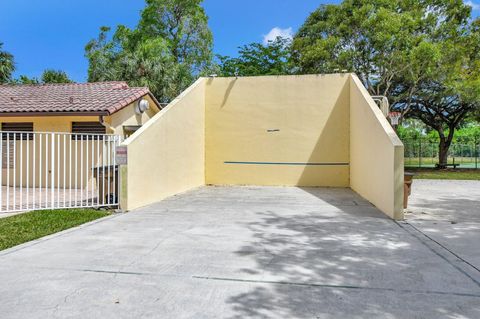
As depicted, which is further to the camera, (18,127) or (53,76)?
(53,76)

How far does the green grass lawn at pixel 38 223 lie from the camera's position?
5.97 meters

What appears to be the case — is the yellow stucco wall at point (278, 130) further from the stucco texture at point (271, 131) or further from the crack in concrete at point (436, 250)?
the crack in concrete at point (436, 250)

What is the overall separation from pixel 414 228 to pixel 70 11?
27295 mm

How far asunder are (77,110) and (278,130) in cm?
708

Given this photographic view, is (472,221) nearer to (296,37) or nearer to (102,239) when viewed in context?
(102,239)

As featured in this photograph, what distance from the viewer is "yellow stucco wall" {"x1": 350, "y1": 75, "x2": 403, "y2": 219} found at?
7.61 m

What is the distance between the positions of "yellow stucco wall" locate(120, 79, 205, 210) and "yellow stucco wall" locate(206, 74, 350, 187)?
0.66m

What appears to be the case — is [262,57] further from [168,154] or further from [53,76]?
[168,154]

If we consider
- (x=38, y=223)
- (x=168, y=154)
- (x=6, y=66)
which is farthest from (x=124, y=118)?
(x=6, y=66)

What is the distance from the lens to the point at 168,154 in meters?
10.8

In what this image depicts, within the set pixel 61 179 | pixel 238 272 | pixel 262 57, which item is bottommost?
pixel 238 272

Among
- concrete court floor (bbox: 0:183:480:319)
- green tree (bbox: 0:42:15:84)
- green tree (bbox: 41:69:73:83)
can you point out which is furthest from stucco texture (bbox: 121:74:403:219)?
green tree (bbox: 41:69:73:83)

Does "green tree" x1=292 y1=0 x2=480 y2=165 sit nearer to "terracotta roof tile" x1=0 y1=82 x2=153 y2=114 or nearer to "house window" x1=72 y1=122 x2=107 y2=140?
"terracotta roof tile" x1=0 y1=82 x2=153 y2=114

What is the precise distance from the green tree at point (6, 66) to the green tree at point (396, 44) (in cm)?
1735
